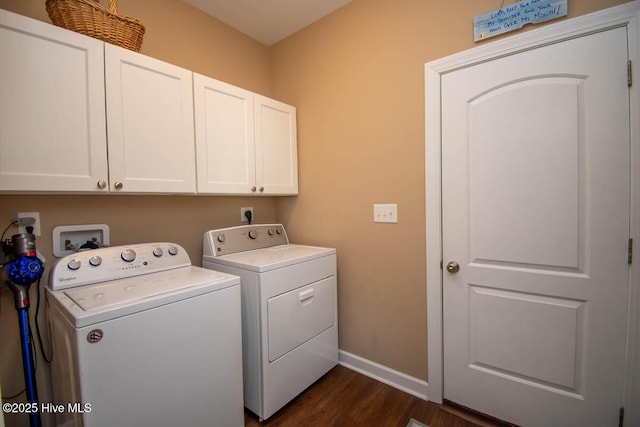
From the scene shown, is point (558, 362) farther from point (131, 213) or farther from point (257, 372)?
point (131, 213)

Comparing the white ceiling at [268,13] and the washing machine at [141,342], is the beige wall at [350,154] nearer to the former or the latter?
the white ceiling at [268,13]

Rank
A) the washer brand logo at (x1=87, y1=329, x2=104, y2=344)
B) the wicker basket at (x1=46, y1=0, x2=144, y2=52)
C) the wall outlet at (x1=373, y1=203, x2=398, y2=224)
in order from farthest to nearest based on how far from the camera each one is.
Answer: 1. the wall outlet at (x1=373, y1=203, x2=398, y2=224)
2. the wicker basket at (x1=46, y1=0, x2=144, y2=52)
3. the washer brand logo at (x1=87, y1=329, x2=104, y2=344)

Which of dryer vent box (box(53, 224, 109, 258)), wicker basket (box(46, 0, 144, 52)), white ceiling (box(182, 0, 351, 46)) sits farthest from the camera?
white ceiling (box(182, 0, 351, 46))

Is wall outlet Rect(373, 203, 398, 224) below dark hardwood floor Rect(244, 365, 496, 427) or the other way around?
the other way around

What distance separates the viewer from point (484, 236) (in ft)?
5.20

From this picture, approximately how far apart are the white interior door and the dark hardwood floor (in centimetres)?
19

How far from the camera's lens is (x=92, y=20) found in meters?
1.32

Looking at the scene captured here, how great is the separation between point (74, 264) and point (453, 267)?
6.43 ft

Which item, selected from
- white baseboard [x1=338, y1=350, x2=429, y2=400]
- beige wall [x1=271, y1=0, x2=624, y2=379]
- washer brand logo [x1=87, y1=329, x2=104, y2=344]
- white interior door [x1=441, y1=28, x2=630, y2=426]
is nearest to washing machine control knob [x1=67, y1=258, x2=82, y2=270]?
washer brand logo [x1=87, y1=329, x2=104, y2=344]

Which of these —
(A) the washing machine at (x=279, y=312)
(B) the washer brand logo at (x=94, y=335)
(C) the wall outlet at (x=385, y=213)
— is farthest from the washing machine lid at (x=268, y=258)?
(B) the washer brand logo at (x=94, y=335)

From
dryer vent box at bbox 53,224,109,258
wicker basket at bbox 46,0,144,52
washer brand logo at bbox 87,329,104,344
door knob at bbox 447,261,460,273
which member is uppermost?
wicker basket at bbox 46,0,144,52

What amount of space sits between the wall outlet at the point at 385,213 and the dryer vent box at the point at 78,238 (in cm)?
164

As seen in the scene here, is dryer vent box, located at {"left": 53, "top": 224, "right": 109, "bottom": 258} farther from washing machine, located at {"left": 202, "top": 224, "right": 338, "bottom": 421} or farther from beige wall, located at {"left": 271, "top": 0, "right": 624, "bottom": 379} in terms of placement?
beige wall, located at {"left": 271, "top": 0, "right": 624, "bottom": 379}

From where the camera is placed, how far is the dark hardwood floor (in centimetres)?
162
